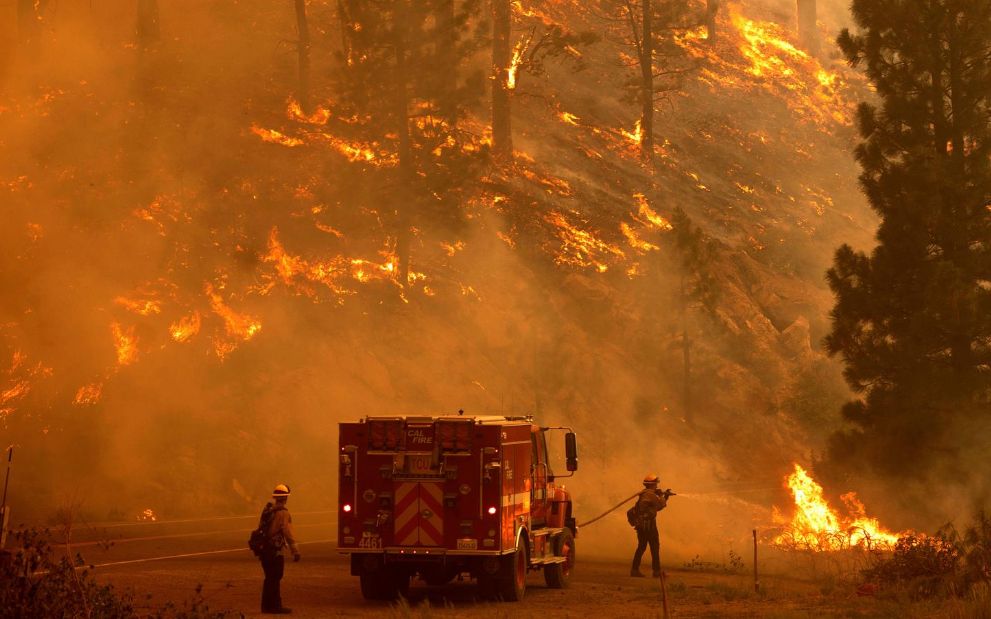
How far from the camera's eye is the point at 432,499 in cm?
1672

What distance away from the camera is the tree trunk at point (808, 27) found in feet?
284

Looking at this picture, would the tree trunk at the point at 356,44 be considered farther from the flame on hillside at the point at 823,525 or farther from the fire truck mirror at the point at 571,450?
the fire truck mirror at the point at 571,450

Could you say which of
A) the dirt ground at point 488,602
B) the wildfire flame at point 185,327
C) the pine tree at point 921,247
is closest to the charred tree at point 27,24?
the wildfire flame at point 185,327

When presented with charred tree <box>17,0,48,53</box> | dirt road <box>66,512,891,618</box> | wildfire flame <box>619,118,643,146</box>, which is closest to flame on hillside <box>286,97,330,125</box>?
charred tree <box>17,0,48,53</box>

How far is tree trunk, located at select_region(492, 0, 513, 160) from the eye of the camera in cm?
5200

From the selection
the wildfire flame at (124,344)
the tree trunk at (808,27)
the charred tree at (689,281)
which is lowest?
the wildfire flame at (124,344)

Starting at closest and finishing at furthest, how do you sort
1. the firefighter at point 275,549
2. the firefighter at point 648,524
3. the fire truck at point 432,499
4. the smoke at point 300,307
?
1. the firefighter at point 275,549
2. the fire truck at point 432,499
3. the firefighter at point 648,524
4. the smoke at point 300,307

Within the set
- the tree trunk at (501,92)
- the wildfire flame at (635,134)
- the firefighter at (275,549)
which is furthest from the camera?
the wildfire flame at (635,134)

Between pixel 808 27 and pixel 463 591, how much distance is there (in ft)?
250

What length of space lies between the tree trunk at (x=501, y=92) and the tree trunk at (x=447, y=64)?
7103 mm

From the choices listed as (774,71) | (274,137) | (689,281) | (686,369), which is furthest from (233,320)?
(774,71)

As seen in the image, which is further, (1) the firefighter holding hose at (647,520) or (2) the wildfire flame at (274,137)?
(2) the wildfire flame at (274,137)

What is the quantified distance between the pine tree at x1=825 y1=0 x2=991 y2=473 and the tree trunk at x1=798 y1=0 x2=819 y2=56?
6181cm

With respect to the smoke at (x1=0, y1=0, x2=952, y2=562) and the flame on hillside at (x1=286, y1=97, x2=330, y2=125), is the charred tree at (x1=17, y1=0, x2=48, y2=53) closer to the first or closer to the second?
the smoke at (x1=0, y1=0, x2=952, y2=562)
